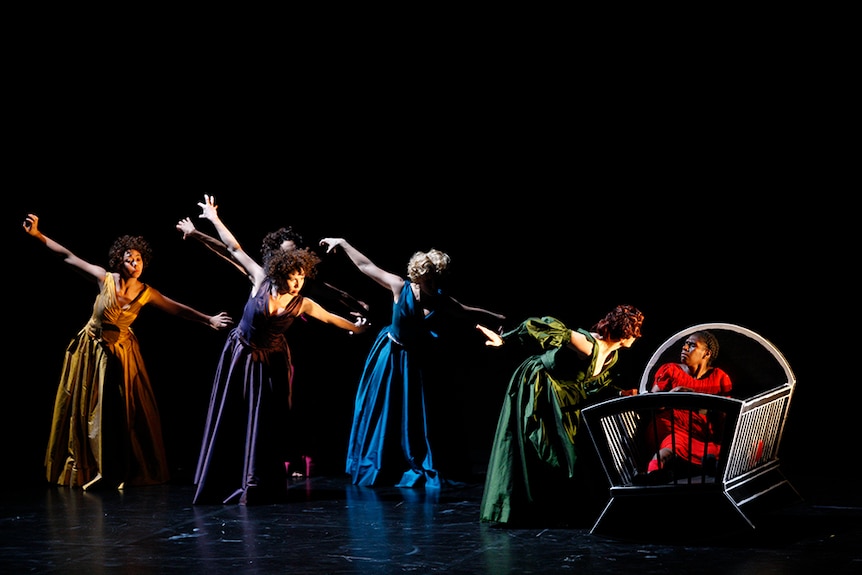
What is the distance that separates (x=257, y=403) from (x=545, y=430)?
1.47 m

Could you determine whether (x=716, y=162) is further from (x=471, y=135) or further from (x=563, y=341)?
(x=563, y=341)

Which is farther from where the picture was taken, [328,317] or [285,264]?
[328,317]

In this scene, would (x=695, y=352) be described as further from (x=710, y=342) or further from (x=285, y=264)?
(x=285, y=264)

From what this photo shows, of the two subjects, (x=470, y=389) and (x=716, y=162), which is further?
(x=470, y=389)

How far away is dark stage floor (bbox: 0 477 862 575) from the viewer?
338cm

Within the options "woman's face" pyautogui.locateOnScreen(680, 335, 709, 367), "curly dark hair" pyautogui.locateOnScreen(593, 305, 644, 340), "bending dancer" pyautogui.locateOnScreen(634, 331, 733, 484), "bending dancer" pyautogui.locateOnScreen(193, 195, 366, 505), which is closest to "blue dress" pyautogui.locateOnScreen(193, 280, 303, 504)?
"bending dancer" pyautogui.locateOnScreen(193, 195, 366, 505)

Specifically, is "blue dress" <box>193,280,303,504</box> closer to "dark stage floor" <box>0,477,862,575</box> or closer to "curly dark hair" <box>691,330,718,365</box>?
"dark stage floor" <box>0,477,862,575</box>

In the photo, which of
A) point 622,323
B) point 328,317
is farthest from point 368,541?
point 328,317

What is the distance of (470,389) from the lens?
7.11 m

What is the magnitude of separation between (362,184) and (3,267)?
238cm

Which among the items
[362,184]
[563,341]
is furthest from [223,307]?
[563,341]

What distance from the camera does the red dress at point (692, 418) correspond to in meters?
4.59

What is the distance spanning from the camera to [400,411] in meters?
5.67

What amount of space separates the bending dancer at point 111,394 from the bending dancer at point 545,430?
208 cm
